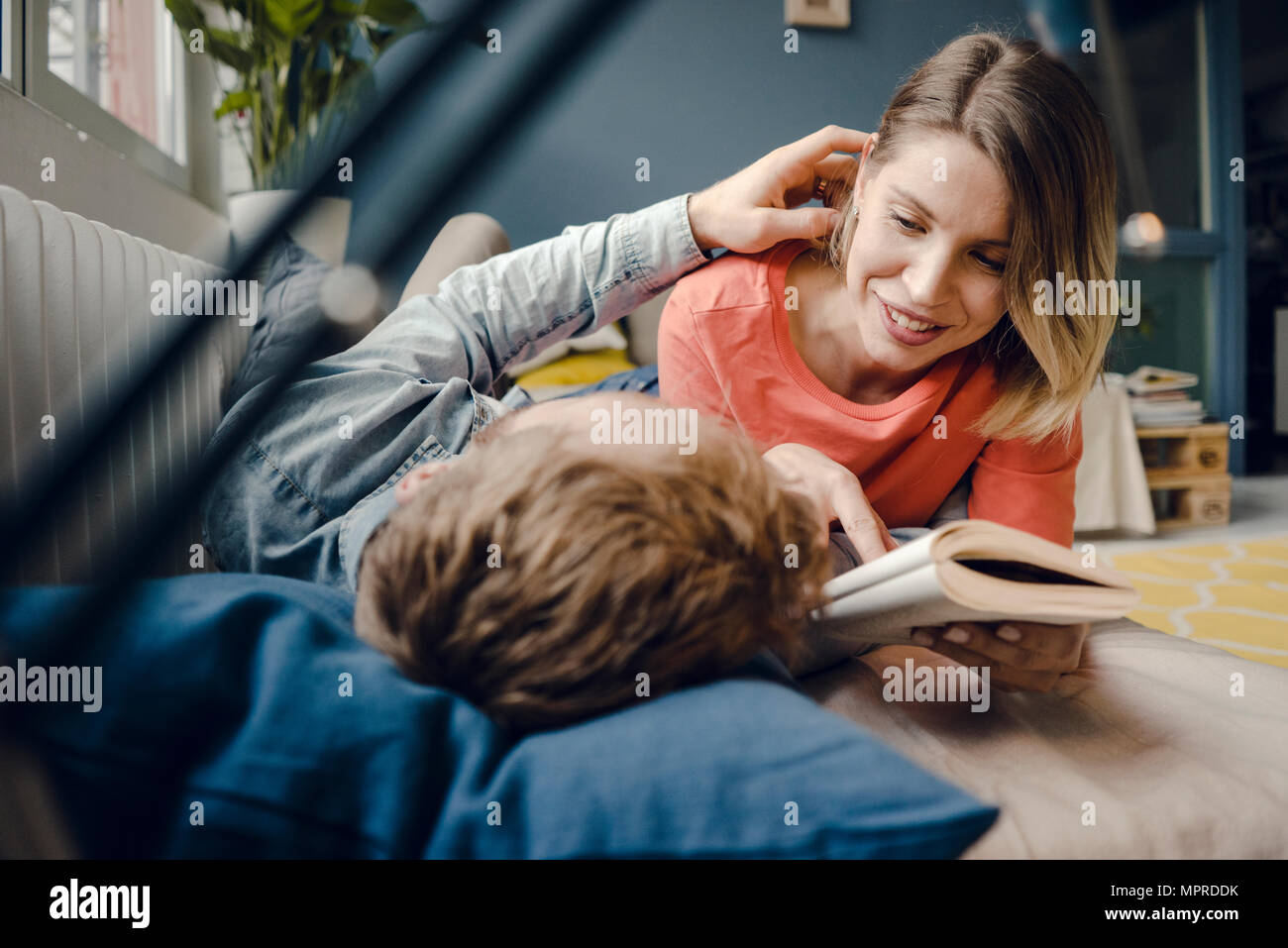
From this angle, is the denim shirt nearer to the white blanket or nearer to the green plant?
the white blanket

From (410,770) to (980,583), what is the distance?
23 cm

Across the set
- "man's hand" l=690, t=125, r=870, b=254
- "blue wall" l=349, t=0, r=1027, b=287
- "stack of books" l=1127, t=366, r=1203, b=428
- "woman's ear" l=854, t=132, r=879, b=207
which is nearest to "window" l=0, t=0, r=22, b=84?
"blue wall" l=349, t=0, r=1027, b=287

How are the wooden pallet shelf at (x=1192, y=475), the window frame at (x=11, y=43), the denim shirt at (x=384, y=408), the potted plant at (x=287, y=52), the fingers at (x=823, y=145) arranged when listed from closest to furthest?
the denim shirt at (x=384, y=408)
the fingers at (x=823, y=145)
the window frame at (x=11, y=43)
the potted plant at (x=287, y=52)
the wooden pallet shelf at (x=1192, y=475)

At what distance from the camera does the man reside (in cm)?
31

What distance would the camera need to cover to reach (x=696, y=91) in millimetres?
696

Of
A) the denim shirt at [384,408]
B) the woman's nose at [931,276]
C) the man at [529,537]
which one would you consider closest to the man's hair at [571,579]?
the man at [529,537]

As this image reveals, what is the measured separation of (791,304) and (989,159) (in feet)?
0.62

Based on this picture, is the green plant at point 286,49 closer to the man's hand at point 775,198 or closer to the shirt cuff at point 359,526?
the man's hand at point 775,198

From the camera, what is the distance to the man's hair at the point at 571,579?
12.1 inches

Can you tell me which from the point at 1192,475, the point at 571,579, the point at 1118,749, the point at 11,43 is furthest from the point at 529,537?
→ the point at 1192,475

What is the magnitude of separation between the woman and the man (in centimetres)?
14

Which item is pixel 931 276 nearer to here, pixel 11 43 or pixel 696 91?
pixel 696 91

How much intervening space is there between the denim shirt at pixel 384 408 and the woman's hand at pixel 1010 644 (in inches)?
12.0
